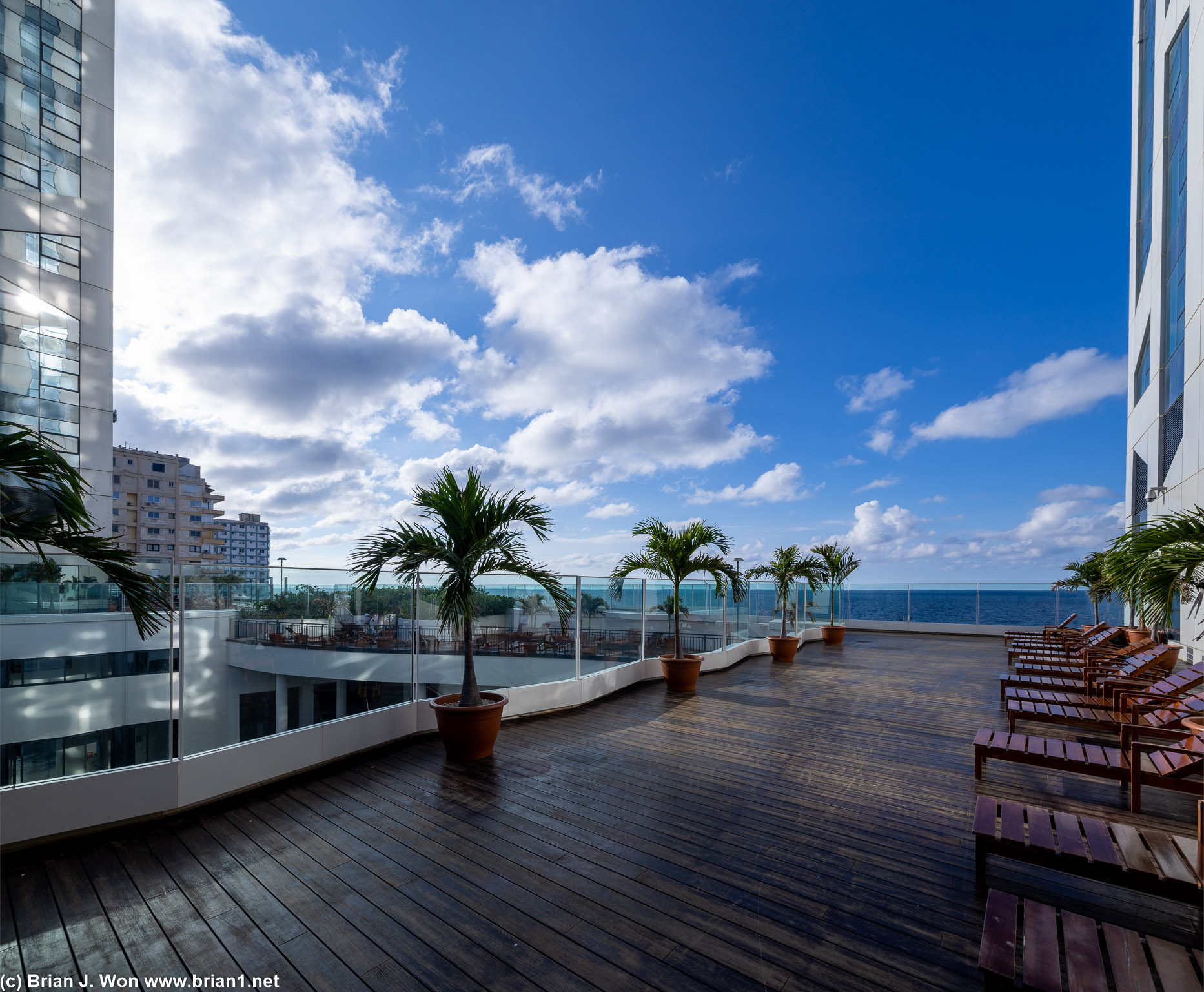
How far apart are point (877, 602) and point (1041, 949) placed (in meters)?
16.4

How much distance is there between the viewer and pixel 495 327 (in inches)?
511

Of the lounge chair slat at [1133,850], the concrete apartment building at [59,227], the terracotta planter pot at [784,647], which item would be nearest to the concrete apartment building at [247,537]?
the concrete apartment building at [59,227]

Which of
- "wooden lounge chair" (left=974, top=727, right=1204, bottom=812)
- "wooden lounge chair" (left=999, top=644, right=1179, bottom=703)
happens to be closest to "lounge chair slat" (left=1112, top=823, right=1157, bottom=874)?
"wooden lounge chair" (left=974, top=727, right=1204, bottom=812)

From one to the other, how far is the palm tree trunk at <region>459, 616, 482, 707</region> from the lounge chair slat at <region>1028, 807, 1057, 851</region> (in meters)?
3.98

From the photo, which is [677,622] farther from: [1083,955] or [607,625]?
[1083,955]

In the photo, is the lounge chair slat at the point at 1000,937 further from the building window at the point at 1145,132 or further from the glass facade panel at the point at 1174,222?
the building window at the point at 1145,132

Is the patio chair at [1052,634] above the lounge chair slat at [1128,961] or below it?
below

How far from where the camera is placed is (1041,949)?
5.89 feet

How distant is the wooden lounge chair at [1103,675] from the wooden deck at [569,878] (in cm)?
235

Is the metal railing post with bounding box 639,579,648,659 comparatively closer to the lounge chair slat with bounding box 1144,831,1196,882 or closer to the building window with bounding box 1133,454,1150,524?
the lounge chair slat with bounding box 1144,831,1196,882

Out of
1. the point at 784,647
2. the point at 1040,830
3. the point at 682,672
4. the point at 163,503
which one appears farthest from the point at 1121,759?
the point at 163,503

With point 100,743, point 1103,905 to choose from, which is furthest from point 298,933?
point 1103,905

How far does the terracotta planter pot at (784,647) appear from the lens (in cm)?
1055

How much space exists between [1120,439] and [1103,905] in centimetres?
2238
